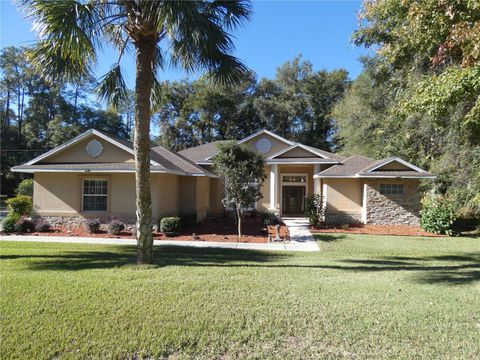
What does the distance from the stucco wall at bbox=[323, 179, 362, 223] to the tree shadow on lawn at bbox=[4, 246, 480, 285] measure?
318 inches

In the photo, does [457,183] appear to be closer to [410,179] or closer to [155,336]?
[410,179]

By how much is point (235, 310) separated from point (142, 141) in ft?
15.6

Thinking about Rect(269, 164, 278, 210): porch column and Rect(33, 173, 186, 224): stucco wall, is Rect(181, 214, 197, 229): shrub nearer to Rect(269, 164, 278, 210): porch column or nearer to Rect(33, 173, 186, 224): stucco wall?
Rect(33, 173, 186, 224): stucco wall

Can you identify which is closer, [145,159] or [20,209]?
[145,159]

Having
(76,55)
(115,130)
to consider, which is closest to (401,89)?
(76,55)

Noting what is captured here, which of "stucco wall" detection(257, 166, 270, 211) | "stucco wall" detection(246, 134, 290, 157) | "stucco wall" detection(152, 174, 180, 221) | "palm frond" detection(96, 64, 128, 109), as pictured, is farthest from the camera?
"stucco wall" detection(246, 134, 290, 157)

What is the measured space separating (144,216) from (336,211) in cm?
1373

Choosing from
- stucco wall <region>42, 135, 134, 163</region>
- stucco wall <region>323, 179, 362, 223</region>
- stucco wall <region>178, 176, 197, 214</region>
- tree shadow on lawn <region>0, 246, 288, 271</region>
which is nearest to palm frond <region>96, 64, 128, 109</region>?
tree shadow on lawn <region>0, 246, 288, 271</region>

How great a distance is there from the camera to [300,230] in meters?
17.2

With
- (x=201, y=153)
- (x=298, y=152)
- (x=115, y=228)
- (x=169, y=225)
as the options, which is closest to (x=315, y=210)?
(x=298, y=152)

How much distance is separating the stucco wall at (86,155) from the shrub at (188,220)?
377cm

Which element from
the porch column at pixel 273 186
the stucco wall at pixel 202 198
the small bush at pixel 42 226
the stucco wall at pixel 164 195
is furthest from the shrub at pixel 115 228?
the porch column at pixel 273 186

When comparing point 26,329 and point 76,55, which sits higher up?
point 76,55

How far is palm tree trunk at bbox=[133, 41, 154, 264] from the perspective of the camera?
8.41 m
